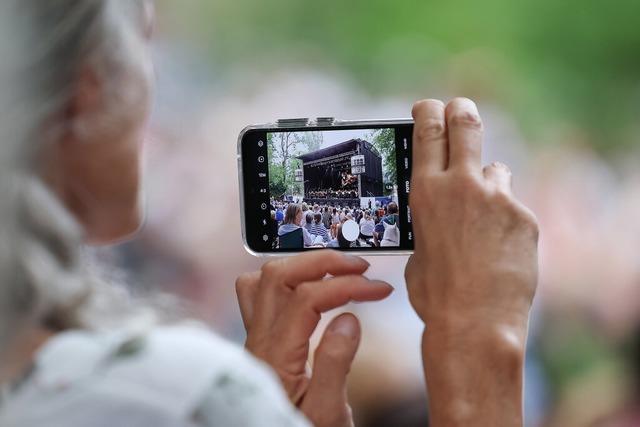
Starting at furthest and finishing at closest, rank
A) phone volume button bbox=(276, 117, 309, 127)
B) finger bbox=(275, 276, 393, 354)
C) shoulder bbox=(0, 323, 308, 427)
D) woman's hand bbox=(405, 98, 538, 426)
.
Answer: phone volume button bbox=(276, 117, 309, 127) < finger bbox=(275, 276, 393, 354) < woman's hand bbox=(405, 98, 538, 426) < shoulder bbox=(0, 323, 308, 427)

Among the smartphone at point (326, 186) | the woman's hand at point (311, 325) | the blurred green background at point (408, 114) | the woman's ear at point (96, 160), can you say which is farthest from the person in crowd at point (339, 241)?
the blurred green background at point (408, 114)

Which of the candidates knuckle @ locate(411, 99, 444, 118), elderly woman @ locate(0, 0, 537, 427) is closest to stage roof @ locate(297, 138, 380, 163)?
knuckle @ locate(411, 99, 444, 118)

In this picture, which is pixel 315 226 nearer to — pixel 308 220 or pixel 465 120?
pixel 308 220

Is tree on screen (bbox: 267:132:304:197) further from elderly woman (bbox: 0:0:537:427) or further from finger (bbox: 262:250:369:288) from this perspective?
elderly woman (bbox: 0:0:537:427)

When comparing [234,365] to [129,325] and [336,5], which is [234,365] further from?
[336,5]

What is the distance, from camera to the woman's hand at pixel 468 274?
60 cm

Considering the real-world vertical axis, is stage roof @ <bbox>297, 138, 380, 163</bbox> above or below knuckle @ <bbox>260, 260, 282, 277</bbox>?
above

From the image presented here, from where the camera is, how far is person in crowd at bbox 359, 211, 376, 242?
0.82 meters

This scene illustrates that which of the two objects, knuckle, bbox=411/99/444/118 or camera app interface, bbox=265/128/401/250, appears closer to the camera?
knuckle, bbox=411/99/444/118

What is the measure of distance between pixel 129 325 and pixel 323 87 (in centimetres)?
92

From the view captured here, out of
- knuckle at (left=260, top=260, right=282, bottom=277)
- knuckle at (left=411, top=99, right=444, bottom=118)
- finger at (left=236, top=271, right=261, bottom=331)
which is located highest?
knuckle at (left=411, top=99, right=444, bottom=118)

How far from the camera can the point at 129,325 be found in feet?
1.40

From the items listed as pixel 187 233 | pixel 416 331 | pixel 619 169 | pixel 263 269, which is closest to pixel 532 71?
pixel 619 169

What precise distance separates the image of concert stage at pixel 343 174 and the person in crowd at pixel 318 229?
0.06 ft
